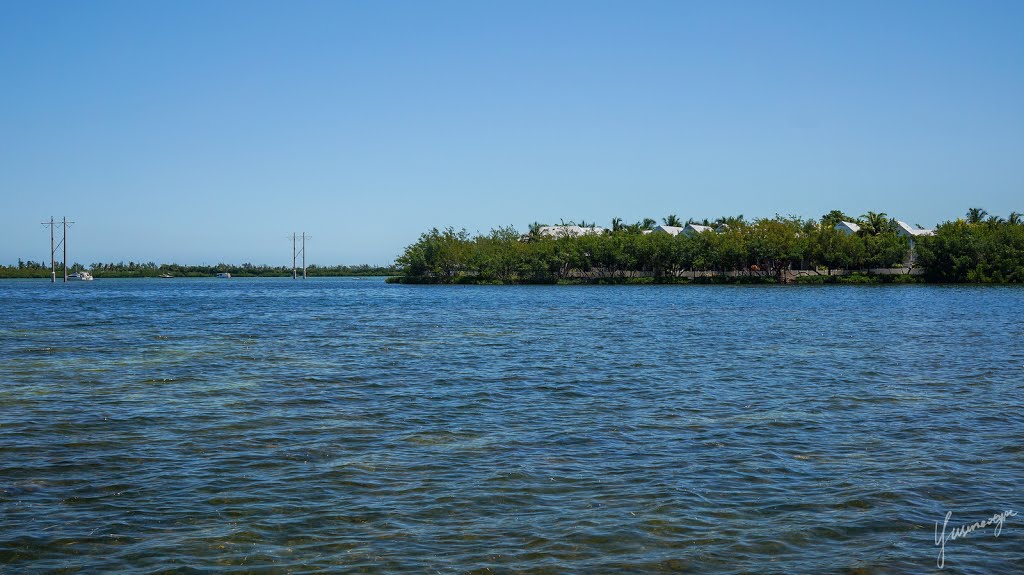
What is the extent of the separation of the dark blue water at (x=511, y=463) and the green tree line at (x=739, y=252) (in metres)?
85.7

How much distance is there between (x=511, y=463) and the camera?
34.6 feet

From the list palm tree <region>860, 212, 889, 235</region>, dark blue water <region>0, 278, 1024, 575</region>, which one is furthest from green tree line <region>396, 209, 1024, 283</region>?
dark blue water <region>0, 278, 1024, 575</region>

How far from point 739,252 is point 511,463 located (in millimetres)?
103942

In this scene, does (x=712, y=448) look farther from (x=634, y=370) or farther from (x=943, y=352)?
(x=943, y=352)

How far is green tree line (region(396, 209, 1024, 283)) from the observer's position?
97.6m

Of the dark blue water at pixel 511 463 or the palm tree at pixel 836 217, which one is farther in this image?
the palm tree at pixel 836 217

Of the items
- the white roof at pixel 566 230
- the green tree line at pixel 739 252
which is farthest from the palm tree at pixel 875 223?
the white roof at pixel 566 230

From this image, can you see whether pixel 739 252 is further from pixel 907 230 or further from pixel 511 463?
pixel 511 463

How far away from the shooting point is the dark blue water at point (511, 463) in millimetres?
7414

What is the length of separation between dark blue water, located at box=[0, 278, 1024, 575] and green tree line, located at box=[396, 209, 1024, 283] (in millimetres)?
85735

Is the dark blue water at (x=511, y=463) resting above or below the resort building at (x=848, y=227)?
below

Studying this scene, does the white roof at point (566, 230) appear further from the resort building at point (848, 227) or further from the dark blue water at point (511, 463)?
the dark blue water at point (511, 463)

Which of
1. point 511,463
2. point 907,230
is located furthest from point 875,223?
point 511,463

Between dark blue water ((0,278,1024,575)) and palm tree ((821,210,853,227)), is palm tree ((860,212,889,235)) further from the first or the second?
dark blue water ((0,278,1024,575))
